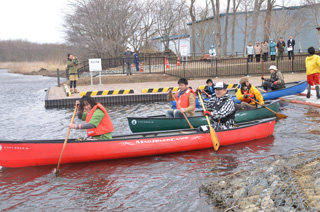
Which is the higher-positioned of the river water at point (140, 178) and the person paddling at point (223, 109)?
the person paddling at point (223, 109)

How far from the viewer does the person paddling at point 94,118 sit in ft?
24.3

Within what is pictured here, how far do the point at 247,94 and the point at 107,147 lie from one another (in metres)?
5.24

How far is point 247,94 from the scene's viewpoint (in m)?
11.1

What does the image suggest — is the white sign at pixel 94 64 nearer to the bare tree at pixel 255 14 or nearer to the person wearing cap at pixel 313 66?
the person wearing cap at pixel 313 66

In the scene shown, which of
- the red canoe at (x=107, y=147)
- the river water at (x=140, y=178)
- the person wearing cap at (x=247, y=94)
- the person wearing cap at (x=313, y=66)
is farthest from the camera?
the person wearing cap at (x=313, y=66)

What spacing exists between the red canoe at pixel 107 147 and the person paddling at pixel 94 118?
0.27 m

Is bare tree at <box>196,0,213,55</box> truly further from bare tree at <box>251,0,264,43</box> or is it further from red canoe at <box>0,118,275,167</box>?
red canoe at <box>0,118,275,167</box>

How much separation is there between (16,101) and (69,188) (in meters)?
13.3

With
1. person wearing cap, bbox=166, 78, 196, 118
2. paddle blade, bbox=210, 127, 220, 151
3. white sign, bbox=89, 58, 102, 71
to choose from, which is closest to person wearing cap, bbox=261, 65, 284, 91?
person wearing cap, bbox=166, 78, 196, 118

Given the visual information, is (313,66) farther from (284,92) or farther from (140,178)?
Answer: (140,178)

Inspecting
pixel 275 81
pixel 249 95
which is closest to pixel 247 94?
pixel 249 95

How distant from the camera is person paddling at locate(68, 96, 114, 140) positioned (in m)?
7.42

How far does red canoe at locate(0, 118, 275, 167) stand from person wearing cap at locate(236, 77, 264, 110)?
2.37m

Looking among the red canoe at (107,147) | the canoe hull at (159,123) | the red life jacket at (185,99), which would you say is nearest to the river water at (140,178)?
the red canoe at (107,147)
